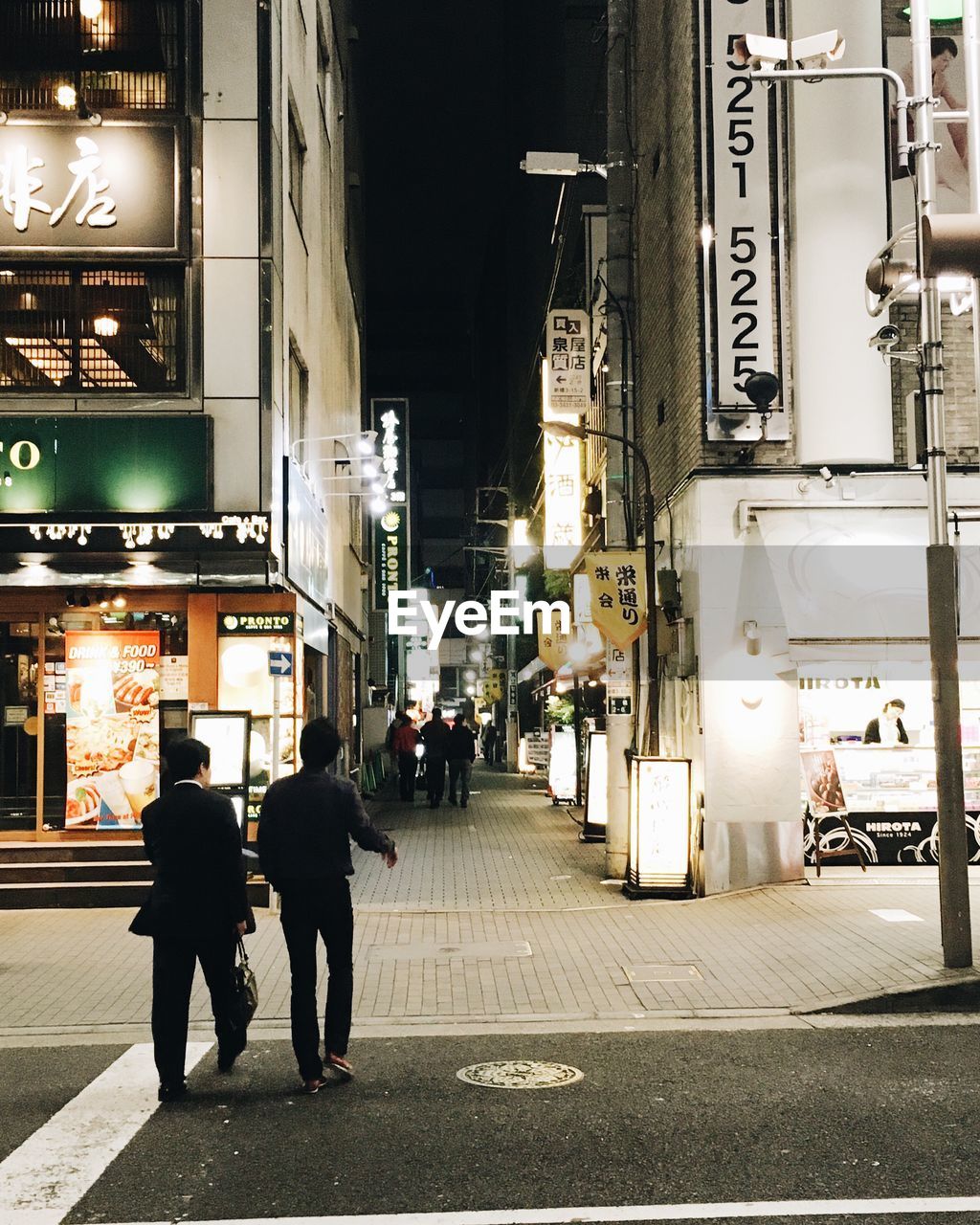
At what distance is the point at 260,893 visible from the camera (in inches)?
533

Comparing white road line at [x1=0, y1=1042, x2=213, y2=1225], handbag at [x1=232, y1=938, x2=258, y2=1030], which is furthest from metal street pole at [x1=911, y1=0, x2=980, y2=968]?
white road line at [x1=0, y1=1042, x2=213, y2=1225]

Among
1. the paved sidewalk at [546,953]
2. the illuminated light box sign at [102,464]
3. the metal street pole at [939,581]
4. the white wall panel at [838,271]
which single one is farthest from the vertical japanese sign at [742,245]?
the illuminated light box sign at [102,464]

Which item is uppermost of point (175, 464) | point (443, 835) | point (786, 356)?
point (786, 356)

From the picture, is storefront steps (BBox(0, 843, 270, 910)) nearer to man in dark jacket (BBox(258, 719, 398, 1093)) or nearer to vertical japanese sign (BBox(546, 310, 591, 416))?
man in dark jacket (BBox(258, 719, 398, 1093))

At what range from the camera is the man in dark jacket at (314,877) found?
23.2 ft

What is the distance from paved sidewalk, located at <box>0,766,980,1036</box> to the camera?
30.0 ft

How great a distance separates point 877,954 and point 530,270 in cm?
4190

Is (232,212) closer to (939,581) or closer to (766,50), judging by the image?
(766,50)

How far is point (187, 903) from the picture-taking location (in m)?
7.10

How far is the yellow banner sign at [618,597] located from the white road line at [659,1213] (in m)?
9.74

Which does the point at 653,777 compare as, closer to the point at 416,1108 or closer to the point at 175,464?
the point at 175,464

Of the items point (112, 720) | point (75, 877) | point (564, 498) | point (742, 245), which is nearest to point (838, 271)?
point (742, 245)

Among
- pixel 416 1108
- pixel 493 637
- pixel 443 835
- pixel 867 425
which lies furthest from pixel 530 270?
pixel 416 1108

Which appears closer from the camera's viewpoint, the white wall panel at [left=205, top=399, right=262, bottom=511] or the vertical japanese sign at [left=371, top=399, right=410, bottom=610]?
the white wall panel at [left=205, top=399, right=262, bottom=511]
